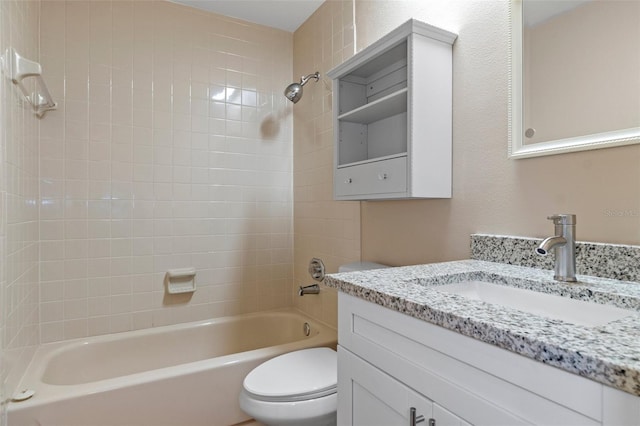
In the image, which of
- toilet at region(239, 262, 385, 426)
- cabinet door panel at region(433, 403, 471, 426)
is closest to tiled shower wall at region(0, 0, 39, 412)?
toilet at region(239, 262, 385, 426)

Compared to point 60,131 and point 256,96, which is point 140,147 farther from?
point 256,96

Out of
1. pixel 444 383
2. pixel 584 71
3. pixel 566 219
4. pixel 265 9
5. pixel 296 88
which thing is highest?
pixel 265 9

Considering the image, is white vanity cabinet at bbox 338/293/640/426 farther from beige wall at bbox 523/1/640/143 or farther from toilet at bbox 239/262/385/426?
beige wall at bbox 523/1/640/143

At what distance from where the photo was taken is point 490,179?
4.07ft

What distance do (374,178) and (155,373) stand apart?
1276 millimetres

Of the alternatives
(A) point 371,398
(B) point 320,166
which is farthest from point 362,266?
(A) point 371,398

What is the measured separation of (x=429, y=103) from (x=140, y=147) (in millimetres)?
1676

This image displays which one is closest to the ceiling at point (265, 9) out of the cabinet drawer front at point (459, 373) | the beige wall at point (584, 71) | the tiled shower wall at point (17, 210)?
the tiled shower wall at point (17, 210)

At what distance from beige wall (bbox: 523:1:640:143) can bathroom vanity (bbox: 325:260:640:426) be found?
43 cm

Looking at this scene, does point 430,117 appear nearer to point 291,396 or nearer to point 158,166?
point 291,396

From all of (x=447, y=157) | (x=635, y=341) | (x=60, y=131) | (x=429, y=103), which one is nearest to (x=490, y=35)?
(x=429, y=103)

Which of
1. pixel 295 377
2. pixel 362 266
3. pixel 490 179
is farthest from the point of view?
pixel 362 266

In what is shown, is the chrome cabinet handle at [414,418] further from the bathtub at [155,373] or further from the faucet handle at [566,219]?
the bathtub at [155,373]

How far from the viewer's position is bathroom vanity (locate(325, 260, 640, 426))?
47cm
